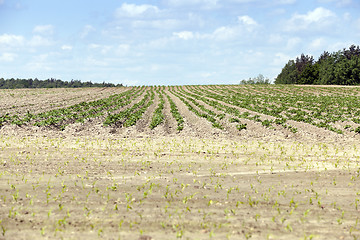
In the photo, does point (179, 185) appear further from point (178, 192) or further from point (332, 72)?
point (332, 72)

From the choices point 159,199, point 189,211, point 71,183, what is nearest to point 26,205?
point 71,183

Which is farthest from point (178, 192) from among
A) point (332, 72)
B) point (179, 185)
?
point (332, 72)

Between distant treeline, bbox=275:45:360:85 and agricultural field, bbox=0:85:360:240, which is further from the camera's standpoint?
distant treeline, bbox=275:45:360:85

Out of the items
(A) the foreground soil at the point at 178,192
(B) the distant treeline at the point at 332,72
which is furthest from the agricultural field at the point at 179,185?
(B) the distant treeline at the point at 332,72

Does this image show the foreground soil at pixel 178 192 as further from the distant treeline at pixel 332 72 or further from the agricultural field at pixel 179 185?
the distant treeline at pixel 332 72

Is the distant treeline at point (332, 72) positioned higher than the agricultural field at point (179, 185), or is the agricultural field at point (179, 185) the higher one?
the distant treeline at point (332, 72)

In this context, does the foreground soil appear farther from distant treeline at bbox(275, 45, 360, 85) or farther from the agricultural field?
distant treeline at bbox(275, 45, 360, 85)

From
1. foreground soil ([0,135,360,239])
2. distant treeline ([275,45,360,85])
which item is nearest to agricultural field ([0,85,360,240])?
foreground soil ([0,135,360,239])

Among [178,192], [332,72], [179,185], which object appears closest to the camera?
[178,192]

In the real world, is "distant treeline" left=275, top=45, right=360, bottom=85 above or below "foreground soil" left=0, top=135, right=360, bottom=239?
above

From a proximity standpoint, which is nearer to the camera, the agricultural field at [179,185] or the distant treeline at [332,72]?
the agricultural field at [179,185]

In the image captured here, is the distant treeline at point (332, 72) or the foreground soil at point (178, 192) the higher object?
the distant treeline at point (332, 72)

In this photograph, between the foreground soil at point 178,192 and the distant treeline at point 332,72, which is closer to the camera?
the foreground soil at point 178,192

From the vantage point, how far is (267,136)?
714 inches
